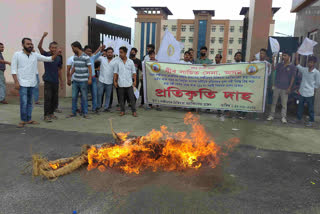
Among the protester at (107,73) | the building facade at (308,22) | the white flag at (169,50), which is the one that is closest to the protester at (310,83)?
the building facade at (308,22)

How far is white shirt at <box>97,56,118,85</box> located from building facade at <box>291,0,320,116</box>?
6.48 metres

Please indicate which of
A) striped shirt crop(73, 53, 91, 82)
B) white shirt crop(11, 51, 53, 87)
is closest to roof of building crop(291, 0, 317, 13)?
striped shirt crop(73, 53, 91, 82)

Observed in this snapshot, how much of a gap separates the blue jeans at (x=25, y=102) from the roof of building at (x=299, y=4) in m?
10.1

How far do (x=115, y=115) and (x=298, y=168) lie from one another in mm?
4919

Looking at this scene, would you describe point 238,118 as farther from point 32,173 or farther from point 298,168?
point 32,173

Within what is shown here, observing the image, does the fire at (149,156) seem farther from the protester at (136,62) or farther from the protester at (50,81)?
the protester at (136,62)

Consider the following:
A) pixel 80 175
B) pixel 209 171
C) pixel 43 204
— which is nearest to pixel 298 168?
pixel 209 171

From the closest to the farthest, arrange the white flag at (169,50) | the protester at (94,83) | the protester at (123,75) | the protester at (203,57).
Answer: the protester at (123,75) < the protester at (94,83) < the protester at (203,57) < the white flag at (169,50)

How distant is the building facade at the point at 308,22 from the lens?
28.7 feet

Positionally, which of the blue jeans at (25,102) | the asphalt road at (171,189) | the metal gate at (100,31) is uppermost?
the metal gate at (100,31)

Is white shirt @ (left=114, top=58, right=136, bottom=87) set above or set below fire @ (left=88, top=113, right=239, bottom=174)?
above

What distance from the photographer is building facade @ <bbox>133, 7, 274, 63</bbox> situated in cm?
7350

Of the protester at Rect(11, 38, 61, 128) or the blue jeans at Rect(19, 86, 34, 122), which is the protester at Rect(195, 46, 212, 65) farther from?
the blue jeans at Rect(19, 86, 34, 122)

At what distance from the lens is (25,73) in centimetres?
570
